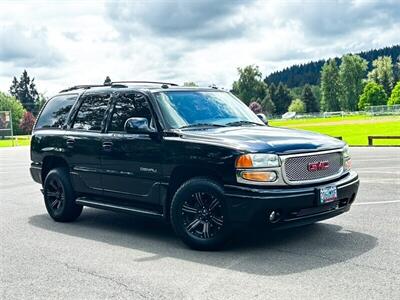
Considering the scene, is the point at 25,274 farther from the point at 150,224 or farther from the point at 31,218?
the point at 31,218

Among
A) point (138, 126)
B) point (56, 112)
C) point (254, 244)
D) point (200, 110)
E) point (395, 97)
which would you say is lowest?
point (254, 244)

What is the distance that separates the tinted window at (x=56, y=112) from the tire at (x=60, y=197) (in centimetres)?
77

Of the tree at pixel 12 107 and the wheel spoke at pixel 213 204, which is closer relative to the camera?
the wheel spoke at pixel 213 204

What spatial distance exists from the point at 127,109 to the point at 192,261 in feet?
7.90

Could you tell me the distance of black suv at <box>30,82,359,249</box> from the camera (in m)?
5.81

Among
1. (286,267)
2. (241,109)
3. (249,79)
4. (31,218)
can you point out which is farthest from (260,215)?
(249,79)

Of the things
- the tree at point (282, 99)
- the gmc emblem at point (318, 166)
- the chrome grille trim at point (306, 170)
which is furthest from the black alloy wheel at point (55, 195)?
the tree at point (282, 99)

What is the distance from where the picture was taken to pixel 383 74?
13138 centimetres

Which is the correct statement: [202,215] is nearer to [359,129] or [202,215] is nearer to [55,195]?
[55,195]

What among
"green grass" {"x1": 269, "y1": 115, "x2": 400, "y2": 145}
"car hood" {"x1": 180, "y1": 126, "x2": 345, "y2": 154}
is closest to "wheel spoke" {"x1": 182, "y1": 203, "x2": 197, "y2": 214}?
"car hood" {"x1": 180, "y1": 126, "x2": 345, "y2": 154}

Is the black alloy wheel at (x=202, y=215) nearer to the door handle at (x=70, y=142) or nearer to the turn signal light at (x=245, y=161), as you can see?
the turn signal light at (x=245, y=161)

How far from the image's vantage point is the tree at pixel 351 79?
129m

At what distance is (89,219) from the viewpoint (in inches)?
335

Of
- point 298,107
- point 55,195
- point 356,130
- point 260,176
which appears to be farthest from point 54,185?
point 298,107
